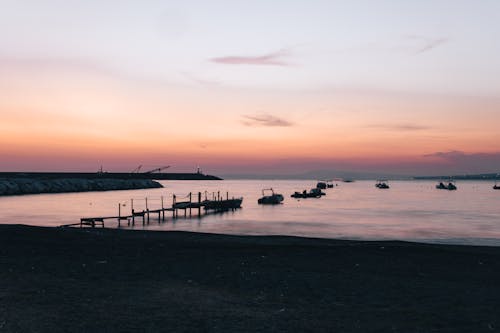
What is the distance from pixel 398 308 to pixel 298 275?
5.12 meters

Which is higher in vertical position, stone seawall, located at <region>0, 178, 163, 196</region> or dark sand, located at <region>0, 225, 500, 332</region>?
stone seawall, located at <region>0, 178, 163, 196</region>

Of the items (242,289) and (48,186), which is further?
(48,186)

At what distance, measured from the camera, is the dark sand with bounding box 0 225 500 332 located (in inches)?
464

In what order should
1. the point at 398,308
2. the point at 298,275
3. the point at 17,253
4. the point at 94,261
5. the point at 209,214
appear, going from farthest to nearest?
the point at 209,214 → the point at 17,253 → the point at 94,261 → the point at 298,275 → the point at 398,308

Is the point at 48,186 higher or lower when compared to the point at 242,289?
higher

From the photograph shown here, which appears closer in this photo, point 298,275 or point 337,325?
point 337,325

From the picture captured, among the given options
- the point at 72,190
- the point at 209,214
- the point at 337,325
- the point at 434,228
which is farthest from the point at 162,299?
the point at 72,190

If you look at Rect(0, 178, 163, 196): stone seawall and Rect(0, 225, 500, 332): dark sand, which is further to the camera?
Rect(0, 178, 163, 196): stone seawall

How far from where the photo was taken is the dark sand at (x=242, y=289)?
11789 millimetres

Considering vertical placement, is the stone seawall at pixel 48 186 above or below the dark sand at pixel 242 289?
above

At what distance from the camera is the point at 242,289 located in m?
15.6

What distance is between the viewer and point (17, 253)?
70.8 ft

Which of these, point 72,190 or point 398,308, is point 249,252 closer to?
point 398,308

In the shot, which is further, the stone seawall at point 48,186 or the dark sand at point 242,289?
the stone seawall at point 48,186
